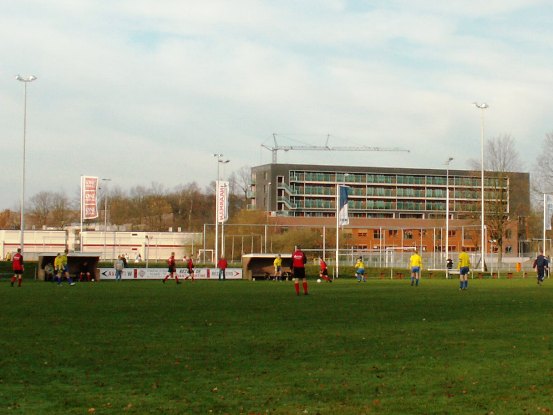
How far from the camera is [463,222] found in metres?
114

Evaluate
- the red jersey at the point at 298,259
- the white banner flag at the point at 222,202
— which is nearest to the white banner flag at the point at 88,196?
the white banner flag at the point at 222,202

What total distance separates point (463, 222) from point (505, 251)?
58.2ft

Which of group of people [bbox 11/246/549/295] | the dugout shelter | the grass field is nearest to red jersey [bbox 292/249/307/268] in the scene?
group of people [bbox 11/246/549/295]

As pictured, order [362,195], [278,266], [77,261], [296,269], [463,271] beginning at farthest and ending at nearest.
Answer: [362,195] → [77,261] → [278,266] → [463,271] → [296,269]

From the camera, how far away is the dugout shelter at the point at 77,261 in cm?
6353

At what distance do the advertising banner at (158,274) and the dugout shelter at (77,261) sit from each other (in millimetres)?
1559

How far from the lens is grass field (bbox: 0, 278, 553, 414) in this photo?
33.7 feet

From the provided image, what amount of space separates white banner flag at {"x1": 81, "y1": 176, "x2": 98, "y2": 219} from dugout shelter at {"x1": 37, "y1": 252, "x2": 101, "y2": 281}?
9.18 metres

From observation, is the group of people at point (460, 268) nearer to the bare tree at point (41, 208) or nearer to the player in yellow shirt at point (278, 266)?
the player in yellow shirt at point (278, 266)

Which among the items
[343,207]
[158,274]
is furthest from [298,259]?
[343,207]

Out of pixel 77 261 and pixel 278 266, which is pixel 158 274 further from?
pixel 278 266

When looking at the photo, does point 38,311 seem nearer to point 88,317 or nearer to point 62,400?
point 88,317

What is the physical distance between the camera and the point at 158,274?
224ft

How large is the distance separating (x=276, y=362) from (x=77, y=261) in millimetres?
53236
